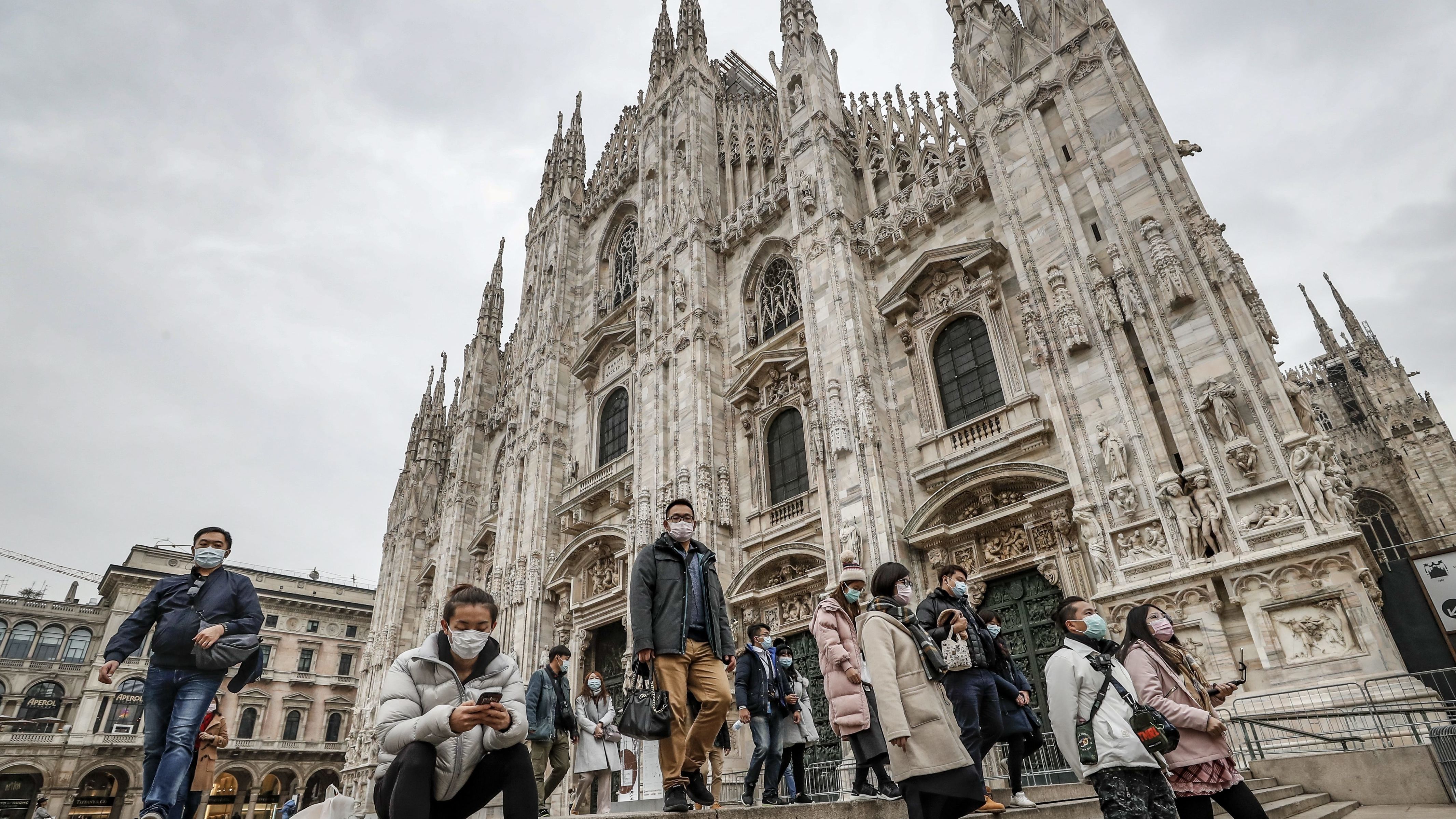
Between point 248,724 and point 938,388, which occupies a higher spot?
point 938,388

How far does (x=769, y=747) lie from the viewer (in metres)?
7.02

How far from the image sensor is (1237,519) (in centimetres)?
946

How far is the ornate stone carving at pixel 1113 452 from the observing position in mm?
10602

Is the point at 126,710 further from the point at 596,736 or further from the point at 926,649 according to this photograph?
the point at 926,649

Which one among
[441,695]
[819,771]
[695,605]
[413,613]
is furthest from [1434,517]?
[413,613]

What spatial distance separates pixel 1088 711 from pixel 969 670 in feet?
5.05

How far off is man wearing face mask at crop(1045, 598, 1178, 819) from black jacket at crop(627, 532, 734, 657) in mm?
1989

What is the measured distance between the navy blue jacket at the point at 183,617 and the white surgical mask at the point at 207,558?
0.21 feet

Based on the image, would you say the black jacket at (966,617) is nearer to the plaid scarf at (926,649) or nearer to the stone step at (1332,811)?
the plaid scarf at (926,649)

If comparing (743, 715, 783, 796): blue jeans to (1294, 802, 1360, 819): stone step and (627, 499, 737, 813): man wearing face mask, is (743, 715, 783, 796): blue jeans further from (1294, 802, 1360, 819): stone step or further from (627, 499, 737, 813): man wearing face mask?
(1294, 802, 1360, 819): stone step

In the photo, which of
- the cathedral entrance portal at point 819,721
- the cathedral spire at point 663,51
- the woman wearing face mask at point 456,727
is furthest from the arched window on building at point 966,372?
the cathedral spire at point 663,51

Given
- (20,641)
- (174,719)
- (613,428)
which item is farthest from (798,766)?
(20,641)

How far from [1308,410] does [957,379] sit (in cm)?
559

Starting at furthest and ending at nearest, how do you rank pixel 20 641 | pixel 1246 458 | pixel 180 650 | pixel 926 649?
pixel 20 641 → pixel 1246 458 → pixel 180 650 → pixel 926 649
